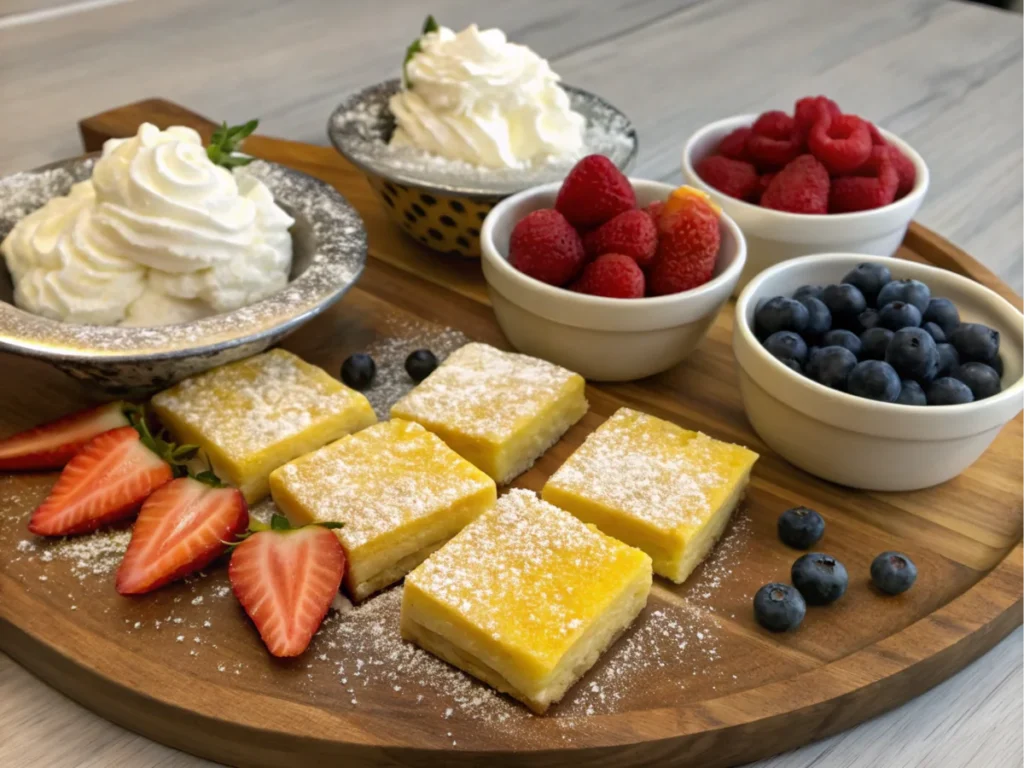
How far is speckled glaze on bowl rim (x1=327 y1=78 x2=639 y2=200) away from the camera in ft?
5.68

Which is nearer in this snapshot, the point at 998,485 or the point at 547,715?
the point at 547,715

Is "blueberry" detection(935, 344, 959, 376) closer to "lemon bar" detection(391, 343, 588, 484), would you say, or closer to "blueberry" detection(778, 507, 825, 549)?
"blueberry" detection(778, 507, 825, 549)

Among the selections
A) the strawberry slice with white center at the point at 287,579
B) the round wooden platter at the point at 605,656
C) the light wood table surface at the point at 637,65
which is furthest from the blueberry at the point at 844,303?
the strawberry slice with white center at the point at 287,579

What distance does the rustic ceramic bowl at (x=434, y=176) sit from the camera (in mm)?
1735

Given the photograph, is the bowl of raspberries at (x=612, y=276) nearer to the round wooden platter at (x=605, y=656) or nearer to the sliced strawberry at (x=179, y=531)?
the round wooden platter at (x=605, y=656)

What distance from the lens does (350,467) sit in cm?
131

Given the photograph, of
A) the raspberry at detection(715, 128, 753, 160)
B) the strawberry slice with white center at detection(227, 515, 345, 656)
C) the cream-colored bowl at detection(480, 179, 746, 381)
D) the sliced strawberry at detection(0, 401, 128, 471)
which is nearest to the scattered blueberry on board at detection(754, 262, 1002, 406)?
the cream-colored bowl at detection(480, 179, 746, 381)

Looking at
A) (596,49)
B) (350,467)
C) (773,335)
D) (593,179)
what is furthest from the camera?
(596,49)

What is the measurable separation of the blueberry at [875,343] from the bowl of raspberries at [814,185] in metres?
0.37

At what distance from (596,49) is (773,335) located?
1873mm

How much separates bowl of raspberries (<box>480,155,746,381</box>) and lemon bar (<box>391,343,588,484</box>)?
0.07m

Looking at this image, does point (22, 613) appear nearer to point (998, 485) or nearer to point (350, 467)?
point (350, 467)

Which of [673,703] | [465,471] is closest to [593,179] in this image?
[465,471]

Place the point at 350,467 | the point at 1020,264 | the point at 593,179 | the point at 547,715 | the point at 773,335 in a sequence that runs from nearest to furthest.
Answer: the point at 547,715 < the point at 350,467 < the point at 773,335 < the point at 593,179 < the point at 1020,264
